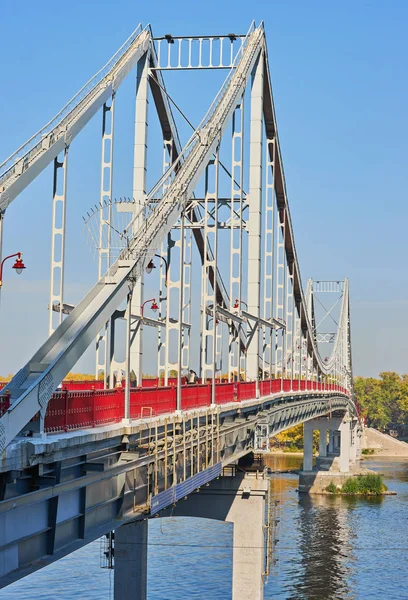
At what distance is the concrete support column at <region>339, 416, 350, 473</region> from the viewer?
96625 mm

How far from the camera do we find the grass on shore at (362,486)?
8594cm

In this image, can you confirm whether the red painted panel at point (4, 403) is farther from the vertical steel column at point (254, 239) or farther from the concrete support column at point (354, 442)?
the concrete support column at point (354, 442)

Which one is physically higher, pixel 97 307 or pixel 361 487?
pixel 97 307

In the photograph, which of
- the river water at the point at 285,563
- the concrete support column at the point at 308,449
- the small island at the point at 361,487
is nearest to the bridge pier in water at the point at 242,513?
the river water at the point at 285,563

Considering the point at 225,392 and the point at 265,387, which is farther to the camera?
A: the point at 265,387

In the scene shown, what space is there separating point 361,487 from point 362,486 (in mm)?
140

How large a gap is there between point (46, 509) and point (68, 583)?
98.9 ft

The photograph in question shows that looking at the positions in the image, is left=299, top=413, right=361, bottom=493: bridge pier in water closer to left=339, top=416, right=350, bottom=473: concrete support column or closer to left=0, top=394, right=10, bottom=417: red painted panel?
left=339, top=416, right=350, bottom=473: concrete support column

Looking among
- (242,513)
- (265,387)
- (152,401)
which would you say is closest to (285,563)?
(265,387)

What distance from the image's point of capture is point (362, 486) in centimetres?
8694

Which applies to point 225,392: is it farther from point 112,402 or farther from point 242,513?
point 112,402

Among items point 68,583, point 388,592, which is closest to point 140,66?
point 68,583

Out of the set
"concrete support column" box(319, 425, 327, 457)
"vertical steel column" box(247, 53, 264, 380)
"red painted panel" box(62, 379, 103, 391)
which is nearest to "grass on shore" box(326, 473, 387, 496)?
"concrete support column" box(319, 425, 327, 457)

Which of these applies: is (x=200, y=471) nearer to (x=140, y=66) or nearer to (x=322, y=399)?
(x=140, y=66)
